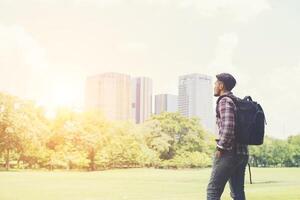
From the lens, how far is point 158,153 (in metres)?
6.97

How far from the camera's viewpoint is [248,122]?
3.71 metres

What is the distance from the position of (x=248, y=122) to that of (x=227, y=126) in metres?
0.18

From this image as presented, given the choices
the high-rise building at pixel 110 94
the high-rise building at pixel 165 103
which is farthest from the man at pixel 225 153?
the high-rise building at pixel 165 103

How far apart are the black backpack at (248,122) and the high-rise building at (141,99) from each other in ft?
9.90

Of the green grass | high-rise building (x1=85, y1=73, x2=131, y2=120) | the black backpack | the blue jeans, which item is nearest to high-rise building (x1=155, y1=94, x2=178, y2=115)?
high-rise building (x1=85, y1=73, x2=131, y2=120)

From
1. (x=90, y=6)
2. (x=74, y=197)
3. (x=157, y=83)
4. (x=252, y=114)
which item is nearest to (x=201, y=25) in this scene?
(x=157, y=83)

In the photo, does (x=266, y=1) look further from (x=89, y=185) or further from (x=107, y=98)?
(x=89, y=185)

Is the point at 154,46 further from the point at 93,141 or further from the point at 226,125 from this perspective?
the point at 226,125

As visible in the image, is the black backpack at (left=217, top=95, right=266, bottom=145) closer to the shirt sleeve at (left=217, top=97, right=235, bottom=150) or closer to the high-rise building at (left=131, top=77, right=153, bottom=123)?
the shirt sleeve at (left=217, top=97, right=235, bottom=150)

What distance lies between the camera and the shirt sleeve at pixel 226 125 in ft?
11.8

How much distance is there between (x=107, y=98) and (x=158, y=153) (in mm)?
939

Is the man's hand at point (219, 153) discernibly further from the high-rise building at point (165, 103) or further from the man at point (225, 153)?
the high-rise building at point (165, 103)

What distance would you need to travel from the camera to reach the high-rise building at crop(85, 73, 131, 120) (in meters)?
6.48

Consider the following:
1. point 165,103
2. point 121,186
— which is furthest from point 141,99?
point 121,186
